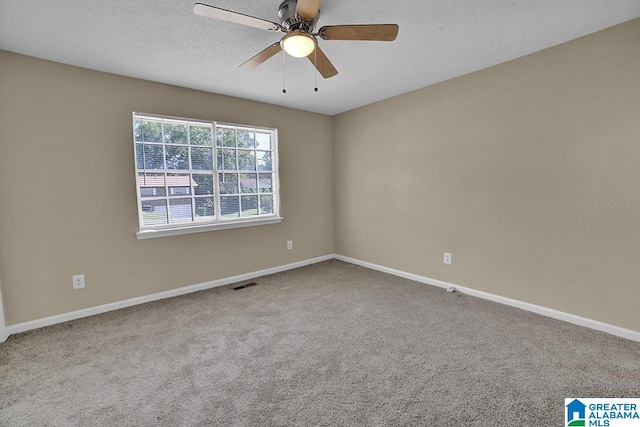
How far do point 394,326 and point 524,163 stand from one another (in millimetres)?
1951

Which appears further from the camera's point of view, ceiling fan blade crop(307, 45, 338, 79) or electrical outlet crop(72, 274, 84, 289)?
electrical outlet crop(72, 274, 84, 289)

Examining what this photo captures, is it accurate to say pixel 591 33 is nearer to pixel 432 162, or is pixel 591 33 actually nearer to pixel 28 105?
pixel 432 162

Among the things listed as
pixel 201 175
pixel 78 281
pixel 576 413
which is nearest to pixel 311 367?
pixel 576 413

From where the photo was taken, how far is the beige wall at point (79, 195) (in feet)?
8.07

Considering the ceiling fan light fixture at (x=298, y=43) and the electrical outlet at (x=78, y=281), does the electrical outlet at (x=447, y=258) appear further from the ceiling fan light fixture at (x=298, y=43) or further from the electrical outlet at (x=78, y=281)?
the electrical outlet at (x=78, y=281)

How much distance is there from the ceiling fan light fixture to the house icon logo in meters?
2.53

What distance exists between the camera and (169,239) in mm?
3248

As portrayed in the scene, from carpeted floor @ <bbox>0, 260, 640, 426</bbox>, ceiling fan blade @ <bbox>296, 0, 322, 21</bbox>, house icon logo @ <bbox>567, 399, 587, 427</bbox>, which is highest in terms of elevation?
ceiling fan blade @ <bbox>296, 0, 322, 21</bbox>

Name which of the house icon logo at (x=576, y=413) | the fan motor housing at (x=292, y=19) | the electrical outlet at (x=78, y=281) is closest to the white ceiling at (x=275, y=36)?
the fan motor housing at (x=292, y=19)

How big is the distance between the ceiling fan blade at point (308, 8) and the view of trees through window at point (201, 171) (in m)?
2.22

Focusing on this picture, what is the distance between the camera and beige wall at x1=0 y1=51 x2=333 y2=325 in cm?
246

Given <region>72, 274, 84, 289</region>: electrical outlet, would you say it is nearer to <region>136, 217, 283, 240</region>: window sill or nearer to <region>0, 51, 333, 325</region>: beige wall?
<region>0, 51, 333, 325</region>: beige wall

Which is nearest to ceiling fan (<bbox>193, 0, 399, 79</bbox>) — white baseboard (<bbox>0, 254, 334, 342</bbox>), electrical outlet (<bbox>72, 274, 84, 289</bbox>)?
electrical outlet (<bbox>72, 274, 84, 289</bbox>)

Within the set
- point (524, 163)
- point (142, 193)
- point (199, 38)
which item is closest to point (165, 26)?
point (199, 38)
